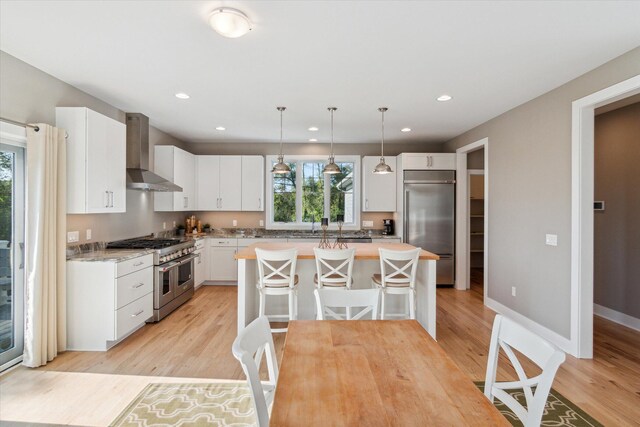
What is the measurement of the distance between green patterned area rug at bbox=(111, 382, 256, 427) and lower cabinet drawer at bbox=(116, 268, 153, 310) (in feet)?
3.65

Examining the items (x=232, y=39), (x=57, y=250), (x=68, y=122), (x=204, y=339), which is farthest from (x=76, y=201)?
(x=232, y=39)

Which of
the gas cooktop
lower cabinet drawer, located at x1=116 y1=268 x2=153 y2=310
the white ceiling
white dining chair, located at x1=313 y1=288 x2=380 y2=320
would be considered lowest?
lower cabinet drawer, located at x1=116 y1=268 x2=153 y2=310

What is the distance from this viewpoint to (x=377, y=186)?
242 inches

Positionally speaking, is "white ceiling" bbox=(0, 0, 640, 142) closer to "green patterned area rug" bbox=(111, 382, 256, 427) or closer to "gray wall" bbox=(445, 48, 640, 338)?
"gray wall" bbox=(445, 48, 640, 338)

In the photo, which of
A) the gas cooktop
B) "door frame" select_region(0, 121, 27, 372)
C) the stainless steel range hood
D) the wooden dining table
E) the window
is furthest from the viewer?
the window

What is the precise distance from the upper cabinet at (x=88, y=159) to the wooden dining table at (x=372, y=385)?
2.80 m

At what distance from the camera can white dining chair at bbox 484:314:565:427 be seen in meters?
1.18

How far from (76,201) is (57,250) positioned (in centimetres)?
49

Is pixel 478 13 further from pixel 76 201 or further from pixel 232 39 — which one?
pixel 76 201

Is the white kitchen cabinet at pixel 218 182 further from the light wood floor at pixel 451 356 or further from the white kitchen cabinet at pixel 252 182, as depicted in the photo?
the light wood floor at pixel 451 356

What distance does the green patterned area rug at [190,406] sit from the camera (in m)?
2.18

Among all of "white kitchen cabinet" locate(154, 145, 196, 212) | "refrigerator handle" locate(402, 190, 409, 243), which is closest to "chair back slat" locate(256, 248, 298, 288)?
"white kitchen cabinet" locate(154, 145, 196, 212)

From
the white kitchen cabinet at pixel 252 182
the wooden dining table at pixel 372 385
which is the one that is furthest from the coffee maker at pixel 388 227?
the wooden dining table at pixel 372 385

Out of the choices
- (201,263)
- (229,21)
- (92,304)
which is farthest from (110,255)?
(229,21)
